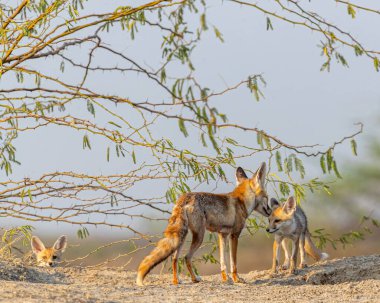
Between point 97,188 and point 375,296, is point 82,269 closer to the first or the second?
point 97,188

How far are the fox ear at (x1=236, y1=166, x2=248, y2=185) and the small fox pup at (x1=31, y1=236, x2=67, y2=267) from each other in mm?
3080

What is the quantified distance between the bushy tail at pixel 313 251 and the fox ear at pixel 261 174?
1.60 meters

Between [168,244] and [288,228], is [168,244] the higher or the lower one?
the lower one

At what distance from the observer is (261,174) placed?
9.57 metres

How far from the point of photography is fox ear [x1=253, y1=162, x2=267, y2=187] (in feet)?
31.2

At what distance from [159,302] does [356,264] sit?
11.8 feet

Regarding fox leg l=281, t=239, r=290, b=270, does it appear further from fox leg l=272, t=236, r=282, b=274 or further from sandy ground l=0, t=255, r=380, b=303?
sandy ground l=0, t=255, r=380, b=303

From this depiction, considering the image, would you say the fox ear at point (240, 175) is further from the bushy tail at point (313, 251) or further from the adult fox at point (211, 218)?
the bushy tail at point (313, 251)

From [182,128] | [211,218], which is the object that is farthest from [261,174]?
[182,128]

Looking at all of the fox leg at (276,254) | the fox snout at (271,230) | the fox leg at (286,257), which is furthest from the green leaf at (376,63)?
the fox leg at (286,257)

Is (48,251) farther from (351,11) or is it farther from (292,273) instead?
(351,11)

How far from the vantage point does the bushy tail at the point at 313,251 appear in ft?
35.7

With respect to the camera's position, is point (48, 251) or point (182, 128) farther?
point (48, 251)

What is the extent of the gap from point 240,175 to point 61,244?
10.9 feet
